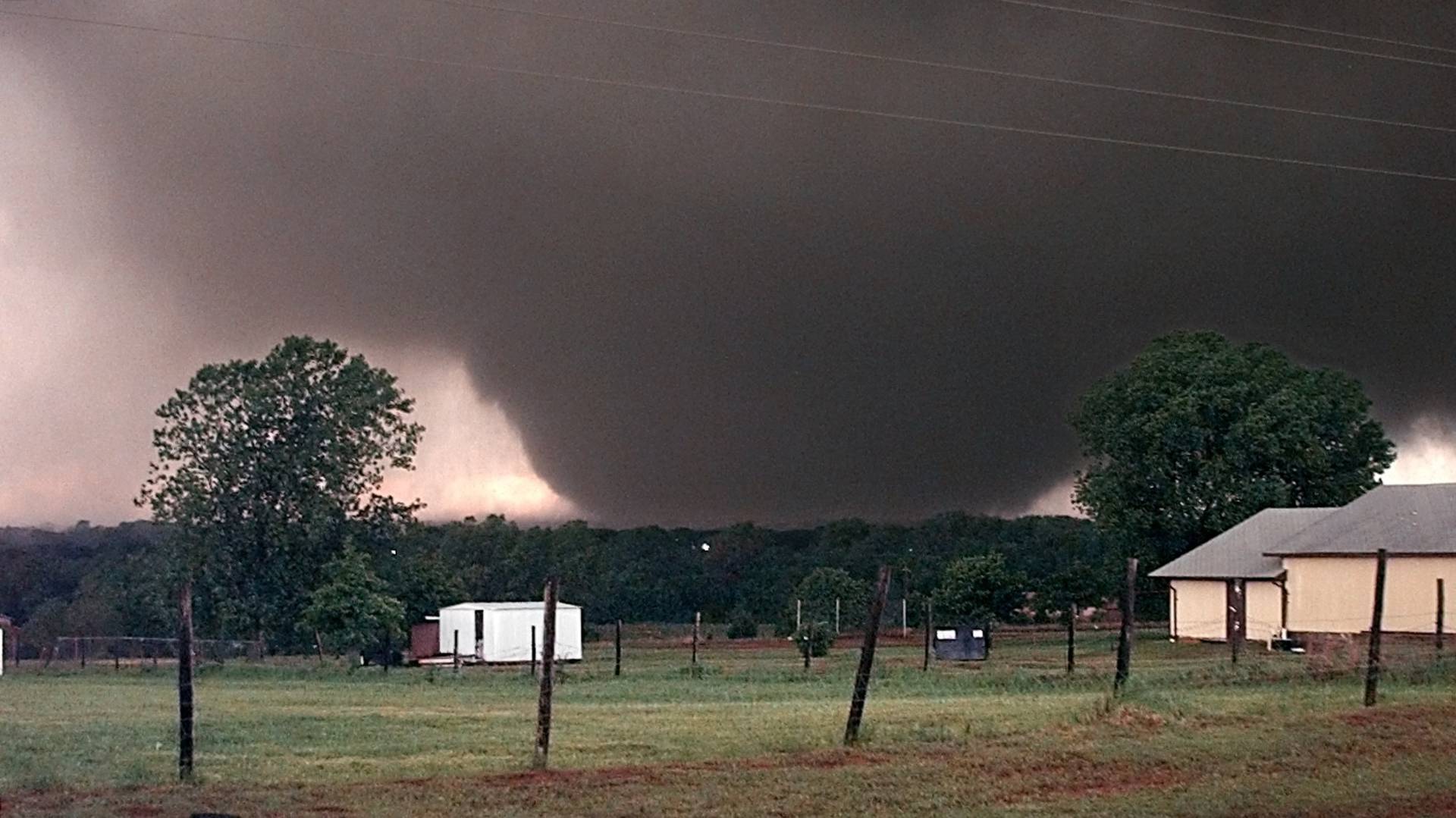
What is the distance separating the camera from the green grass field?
15.9 metres

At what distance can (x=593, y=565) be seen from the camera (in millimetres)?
121312

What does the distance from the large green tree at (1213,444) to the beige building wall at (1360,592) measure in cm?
2037

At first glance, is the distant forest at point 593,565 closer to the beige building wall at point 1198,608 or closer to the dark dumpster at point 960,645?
the beige building wall at point 1198,608

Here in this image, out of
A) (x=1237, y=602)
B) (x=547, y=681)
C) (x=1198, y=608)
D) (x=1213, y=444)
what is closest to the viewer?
(x=547, y=681)

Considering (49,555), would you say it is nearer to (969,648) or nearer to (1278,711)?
(969,648)

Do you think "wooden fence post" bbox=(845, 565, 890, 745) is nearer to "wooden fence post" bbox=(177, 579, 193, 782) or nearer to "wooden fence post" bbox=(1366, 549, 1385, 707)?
"wooden fence post" bbox=(177, 579, 193, 782)

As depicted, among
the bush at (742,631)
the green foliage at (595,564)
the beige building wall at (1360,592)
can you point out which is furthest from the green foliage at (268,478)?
the beige building wall at (1360,592)

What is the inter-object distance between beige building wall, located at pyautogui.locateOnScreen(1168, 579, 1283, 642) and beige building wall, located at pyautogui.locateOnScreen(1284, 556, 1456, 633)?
5.90ft

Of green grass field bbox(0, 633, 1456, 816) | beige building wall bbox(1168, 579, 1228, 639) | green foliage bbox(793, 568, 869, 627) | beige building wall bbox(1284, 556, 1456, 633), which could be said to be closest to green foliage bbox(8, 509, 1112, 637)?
green foliage bbox(793, 568, 869, 627)

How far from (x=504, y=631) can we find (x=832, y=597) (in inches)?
1077

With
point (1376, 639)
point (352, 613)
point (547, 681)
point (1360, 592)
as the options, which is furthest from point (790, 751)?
point (352, 613)

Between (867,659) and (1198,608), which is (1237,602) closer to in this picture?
(1198,608)

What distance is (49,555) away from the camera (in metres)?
117

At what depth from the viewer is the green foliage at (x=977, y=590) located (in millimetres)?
71000
